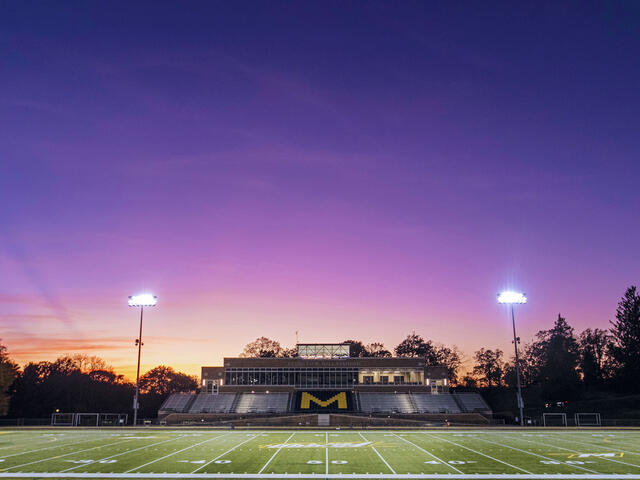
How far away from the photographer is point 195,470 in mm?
21953

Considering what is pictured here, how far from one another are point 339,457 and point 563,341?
342 ft

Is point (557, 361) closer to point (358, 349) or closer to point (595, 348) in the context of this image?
point (595, 348)

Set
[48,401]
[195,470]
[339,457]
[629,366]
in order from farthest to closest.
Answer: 1. [48,401]
2. [629,366]
3. [339,457]
4. [195,470]

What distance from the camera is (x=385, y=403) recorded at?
8019 cm

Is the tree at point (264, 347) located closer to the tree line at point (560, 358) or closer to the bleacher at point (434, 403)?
the tree line at point (560, 358)

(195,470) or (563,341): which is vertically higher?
(563,341)

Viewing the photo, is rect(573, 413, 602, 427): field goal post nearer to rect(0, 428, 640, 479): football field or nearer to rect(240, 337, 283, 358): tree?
rect(0, 428, 640, 479): football field

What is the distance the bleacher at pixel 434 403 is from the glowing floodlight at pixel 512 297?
22790 mm

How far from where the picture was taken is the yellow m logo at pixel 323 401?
79.3m

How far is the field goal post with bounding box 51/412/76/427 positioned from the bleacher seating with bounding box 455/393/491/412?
169ft

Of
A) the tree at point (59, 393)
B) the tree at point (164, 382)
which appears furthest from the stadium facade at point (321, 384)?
the tree at point (164, 382)

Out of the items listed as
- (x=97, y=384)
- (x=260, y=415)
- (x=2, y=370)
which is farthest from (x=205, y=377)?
(x=97, y=384)

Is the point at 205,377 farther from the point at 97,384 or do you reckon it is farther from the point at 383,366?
the point at 97,384

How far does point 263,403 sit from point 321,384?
35.3 feet
